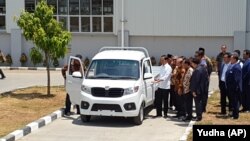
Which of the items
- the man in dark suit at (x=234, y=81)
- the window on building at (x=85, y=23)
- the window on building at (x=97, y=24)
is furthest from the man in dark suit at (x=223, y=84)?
the window on building at (x=85, y=23)

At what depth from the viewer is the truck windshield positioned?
13.1 metres

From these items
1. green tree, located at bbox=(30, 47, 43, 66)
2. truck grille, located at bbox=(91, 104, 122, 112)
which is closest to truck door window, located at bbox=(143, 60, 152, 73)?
truck grille, located at bbox=(91, 104, 122, 112)

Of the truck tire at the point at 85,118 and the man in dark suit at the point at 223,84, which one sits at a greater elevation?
the man in dark suit at the point at 223,84

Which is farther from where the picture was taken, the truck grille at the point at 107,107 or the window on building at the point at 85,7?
→ the window on building at the point at 85,7

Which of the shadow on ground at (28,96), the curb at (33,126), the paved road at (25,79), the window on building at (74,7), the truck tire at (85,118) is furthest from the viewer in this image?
the window on building at (74,7)

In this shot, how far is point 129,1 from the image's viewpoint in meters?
30.5

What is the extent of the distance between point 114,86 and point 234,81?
123 inches

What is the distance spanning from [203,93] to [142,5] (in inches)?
709

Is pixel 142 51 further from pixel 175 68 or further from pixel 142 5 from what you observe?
pixel 142 5

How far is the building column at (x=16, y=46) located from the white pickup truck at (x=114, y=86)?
60.6ft

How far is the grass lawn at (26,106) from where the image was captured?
12500 mm

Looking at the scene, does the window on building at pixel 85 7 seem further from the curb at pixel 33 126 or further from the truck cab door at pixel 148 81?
the curb at pixel 33 126

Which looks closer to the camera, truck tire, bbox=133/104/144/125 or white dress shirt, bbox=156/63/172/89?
truck tire, bbox=133/104/144/125

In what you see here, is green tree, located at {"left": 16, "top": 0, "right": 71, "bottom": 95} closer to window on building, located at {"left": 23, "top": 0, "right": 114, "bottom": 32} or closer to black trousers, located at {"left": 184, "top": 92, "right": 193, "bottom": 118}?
black trousers, located at {"left": 184, "top": 92, "right": 193, "bottom": 118}
